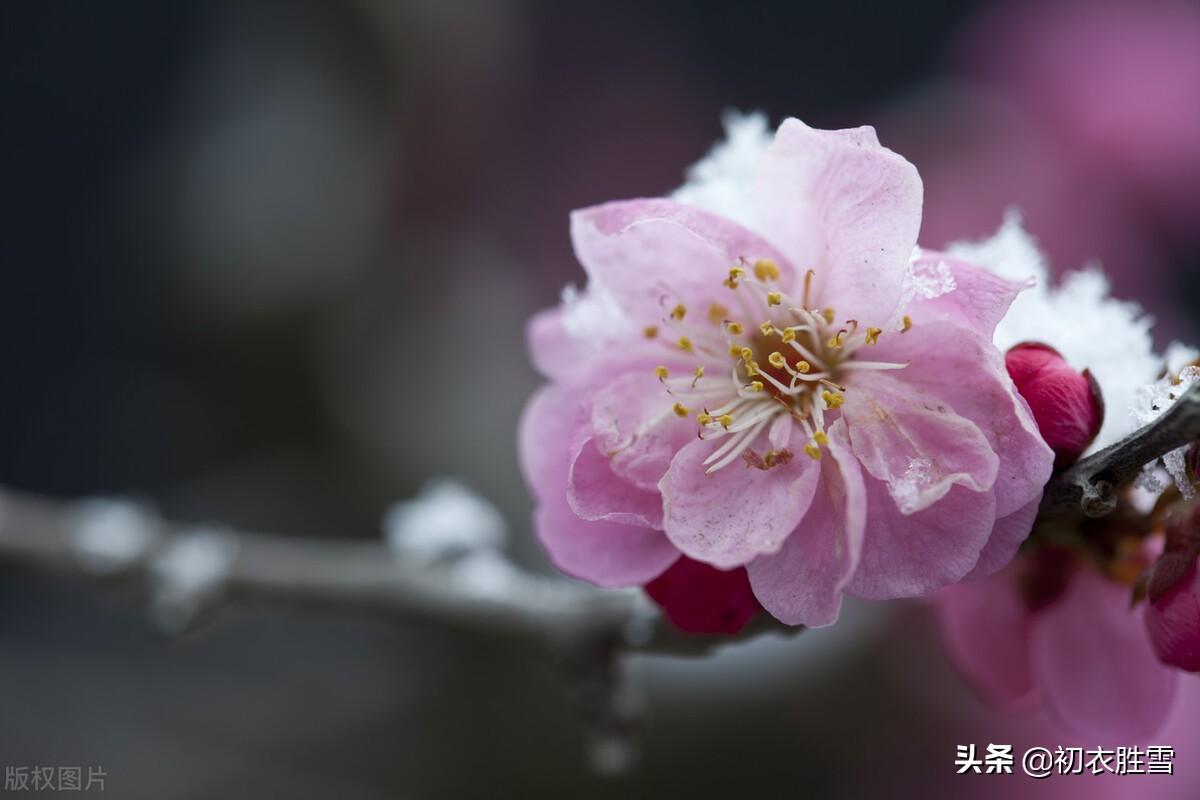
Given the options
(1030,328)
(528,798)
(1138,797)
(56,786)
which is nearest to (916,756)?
(1138,797)

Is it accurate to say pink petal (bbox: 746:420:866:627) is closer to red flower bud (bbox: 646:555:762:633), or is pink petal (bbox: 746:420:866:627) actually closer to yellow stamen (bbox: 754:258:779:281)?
red flower bud (bbox: 646:555:762:633)

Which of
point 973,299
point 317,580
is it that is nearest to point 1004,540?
point 973,299

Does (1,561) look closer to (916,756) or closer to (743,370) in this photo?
(743,370)

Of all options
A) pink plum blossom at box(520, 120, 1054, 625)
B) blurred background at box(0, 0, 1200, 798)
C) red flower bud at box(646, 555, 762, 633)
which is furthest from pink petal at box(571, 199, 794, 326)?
blurred background at box(0, 0, 1200, 798)

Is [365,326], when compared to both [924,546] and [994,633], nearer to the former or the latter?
[994,633]

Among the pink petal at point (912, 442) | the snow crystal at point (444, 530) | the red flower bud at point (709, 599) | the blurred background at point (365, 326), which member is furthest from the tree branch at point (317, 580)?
the blurred background at point (365, 326)

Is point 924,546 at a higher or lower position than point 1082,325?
lower
